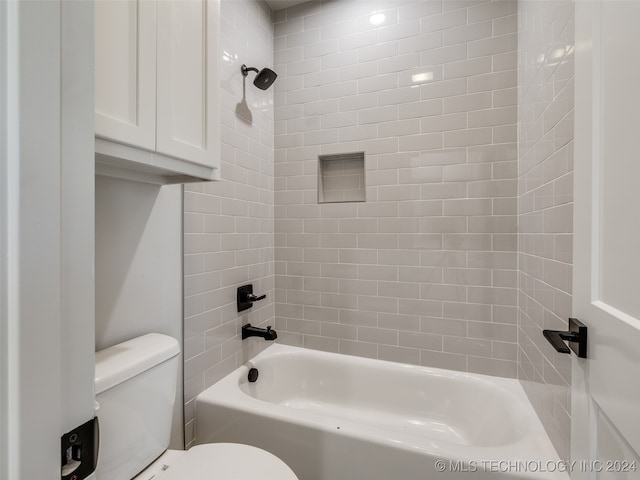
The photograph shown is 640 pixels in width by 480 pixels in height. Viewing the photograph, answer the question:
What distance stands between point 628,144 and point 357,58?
1791 millimetres

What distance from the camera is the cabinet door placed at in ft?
2.82

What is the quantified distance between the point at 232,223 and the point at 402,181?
1.09 m

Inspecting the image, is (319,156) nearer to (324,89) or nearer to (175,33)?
(324,89)

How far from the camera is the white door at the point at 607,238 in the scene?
52cm

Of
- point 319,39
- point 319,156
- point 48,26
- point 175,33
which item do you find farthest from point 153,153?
point 319,39

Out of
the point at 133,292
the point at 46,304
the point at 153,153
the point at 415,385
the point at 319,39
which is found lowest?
the point at 415,385

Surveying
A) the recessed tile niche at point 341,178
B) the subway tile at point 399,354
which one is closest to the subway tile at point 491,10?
the recessed tile niche at point 341,178

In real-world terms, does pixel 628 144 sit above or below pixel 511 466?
above

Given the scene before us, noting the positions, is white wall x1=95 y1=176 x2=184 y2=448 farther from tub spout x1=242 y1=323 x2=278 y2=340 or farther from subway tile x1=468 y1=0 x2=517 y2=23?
subway tile x1=468 y1=0 x2=517 y2=23

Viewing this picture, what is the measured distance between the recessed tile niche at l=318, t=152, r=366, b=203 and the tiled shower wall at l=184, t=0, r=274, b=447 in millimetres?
387

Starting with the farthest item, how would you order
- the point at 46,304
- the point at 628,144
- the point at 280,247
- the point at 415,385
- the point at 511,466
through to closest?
the point at 280,247
the point at 415,385
the point at 511,466
the point at 628,144
the point at 46,304

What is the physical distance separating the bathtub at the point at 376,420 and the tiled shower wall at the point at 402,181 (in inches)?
5.5

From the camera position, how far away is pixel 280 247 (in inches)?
86.7

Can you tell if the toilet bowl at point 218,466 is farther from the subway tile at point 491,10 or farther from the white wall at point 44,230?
the subway tile at point 491,10
